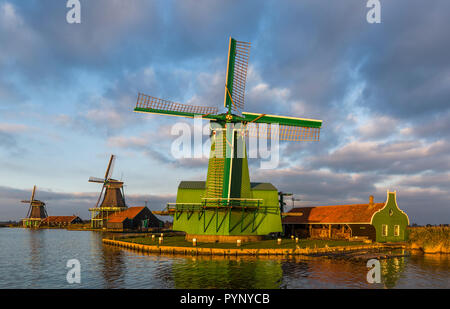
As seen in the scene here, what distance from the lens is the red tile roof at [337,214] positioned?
39531 millimetres

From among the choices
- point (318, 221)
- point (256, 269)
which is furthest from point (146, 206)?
point (256, 269)

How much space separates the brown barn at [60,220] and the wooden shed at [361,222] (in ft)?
310

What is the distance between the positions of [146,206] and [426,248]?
65.9 meters

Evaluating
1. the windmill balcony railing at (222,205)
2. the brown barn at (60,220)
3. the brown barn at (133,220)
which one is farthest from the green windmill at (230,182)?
the brown barn at (60,220)

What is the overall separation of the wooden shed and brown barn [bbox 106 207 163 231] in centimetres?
4833

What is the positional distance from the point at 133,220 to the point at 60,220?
50044 millimetres

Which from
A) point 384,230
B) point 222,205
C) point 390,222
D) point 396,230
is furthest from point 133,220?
point 396,230

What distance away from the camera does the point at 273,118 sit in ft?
119

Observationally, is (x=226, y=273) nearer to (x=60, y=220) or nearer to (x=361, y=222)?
(x=361, y=222)

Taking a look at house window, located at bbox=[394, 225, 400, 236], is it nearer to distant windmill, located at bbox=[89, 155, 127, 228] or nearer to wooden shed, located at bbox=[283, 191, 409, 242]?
wooden shed, located at bbox=[283, 191, 409, 242]

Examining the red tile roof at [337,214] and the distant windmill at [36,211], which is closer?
the red tile roof at [337,214]

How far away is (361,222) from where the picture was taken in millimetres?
38750

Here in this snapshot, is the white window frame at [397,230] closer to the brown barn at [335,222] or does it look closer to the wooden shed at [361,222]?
the wooden shed at [361,222]
